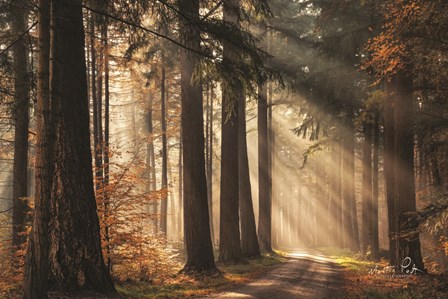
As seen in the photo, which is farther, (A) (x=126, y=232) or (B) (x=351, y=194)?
(B) (x=351, y=194)

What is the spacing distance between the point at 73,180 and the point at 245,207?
13.1 metres

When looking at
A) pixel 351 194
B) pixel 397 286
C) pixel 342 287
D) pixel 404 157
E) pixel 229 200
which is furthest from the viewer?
pixel 351 194

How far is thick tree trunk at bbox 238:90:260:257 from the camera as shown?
1952cm

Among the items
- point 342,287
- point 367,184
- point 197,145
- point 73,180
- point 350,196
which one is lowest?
point 342,287

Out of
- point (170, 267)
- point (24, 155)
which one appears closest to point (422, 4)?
point (170, 267)

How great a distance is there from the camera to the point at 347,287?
1180 centimetres

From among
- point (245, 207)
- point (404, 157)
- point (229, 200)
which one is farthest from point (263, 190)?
point (404, 157)

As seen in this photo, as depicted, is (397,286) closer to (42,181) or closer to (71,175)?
(71,175)

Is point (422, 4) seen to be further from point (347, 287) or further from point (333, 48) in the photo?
point (333, 48)

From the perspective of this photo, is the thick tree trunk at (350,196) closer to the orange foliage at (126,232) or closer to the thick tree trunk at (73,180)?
the orange foliage at (126,232)

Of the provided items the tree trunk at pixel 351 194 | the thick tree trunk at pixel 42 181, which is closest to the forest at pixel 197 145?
the thick tree trunk at pixel 42 181

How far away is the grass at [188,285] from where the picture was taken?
9.63 meters

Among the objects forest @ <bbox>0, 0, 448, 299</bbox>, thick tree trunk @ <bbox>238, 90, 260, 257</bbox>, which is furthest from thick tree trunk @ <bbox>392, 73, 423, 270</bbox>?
thick tree trunk @ <bbox>238, 90, 260, 257</bbox>

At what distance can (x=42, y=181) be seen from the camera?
6.64 meters
